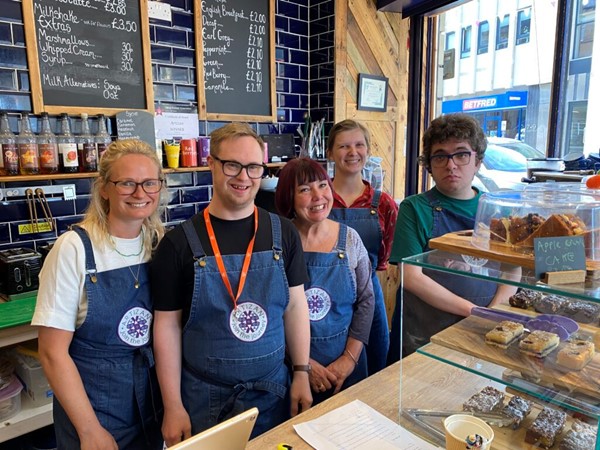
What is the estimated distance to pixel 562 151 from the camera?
2.89 meters

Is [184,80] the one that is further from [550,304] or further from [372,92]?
[550,304]

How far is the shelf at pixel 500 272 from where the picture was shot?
2.68 ft

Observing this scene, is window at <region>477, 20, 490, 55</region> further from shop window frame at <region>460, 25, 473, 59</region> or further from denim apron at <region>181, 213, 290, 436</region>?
denim apron at <region>181, 213, 290, 436</region>

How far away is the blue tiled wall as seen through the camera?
231cm

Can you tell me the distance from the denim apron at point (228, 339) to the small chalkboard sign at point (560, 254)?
804 mm

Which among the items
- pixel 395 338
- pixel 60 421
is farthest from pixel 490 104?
pixel 60 421

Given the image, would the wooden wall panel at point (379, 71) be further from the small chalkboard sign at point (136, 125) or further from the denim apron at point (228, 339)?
the denim apron at point (228, 339)

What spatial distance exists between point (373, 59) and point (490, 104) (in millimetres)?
958

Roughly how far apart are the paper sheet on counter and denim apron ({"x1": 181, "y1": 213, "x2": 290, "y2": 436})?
11.4 inches

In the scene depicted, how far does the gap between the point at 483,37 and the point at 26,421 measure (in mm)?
3643

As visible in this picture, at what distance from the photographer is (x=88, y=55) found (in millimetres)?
2541

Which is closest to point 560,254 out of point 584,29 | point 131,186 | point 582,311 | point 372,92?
point 582,311

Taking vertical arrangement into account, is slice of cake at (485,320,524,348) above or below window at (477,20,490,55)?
below

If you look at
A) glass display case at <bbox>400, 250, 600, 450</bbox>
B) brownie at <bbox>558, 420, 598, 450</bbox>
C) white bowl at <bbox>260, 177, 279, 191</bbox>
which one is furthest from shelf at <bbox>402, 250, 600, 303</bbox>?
white bowl at <bbox>260, 177, 279, 191</bbox>
